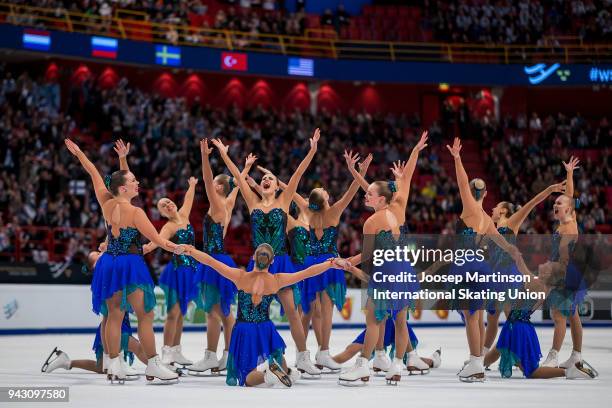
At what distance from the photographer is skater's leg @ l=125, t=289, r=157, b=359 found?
9.41 metres

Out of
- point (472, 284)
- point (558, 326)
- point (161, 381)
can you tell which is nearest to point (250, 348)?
point (161, 381)

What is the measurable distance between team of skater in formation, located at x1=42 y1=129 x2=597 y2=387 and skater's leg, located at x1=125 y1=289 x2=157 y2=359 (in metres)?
0.01

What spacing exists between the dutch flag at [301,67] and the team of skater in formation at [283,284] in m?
21.4

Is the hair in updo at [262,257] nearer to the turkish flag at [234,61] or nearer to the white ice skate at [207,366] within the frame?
the white ice skate at [207,366]

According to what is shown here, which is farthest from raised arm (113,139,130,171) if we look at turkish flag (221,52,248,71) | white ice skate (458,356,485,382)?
turkish flag (221,52,248,71)

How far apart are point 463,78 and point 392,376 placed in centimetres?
2613

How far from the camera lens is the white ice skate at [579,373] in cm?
1039

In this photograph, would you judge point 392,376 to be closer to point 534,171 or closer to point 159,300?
point 159,300

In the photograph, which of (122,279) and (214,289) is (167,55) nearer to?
(214,289)

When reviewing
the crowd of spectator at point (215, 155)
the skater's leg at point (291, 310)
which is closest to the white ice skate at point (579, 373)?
the skater's leg at point (291, 310)

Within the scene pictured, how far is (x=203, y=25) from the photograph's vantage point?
33.3 meters

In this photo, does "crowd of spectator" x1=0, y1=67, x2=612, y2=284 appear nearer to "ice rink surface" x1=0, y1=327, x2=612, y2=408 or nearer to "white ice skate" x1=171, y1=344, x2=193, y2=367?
"white ice skate" x1=171, y1=344, x2=193, y2=367

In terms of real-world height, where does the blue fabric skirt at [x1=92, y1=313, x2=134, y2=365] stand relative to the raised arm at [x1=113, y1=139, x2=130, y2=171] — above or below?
below

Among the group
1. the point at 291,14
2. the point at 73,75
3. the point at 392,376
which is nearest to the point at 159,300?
the point at 392,376
